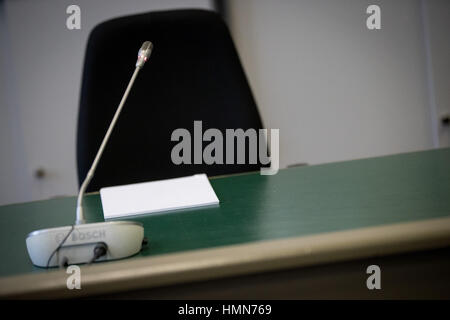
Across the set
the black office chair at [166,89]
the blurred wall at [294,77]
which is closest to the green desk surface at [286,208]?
the black office chair at [166,89]

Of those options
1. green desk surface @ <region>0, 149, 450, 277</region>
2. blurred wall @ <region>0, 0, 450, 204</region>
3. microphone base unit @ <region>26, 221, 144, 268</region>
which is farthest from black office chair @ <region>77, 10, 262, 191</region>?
blurred wall @ <region>0, 0, 450, 204</region>

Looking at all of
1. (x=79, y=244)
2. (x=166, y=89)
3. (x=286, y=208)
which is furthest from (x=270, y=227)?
(x=166, y=89)

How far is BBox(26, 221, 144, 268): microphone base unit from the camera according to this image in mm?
633

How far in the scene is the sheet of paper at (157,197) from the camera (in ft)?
3.06

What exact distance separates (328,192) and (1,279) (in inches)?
22.6

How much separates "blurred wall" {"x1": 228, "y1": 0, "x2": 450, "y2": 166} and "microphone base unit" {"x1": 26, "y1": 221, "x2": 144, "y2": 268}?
201 cm

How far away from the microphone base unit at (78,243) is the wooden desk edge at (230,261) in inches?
2.5

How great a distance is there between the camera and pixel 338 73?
265cm

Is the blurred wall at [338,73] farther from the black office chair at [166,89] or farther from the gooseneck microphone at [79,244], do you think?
the gooseneck microphone at [79,244]

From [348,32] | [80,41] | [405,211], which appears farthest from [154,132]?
[348,32]

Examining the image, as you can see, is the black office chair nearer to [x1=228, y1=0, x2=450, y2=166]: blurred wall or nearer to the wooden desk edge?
the wooden desk edge

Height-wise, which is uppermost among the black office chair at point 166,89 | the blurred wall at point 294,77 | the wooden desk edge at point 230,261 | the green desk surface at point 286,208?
the blurred wall at point 294,77

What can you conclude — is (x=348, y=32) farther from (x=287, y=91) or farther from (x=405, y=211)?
(x=405, y=211)

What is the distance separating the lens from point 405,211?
28.1 inches
